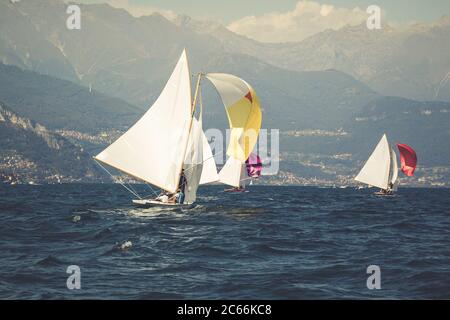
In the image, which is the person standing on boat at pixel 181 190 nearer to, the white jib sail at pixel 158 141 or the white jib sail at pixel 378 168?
the white jib sail at pixel 158 141

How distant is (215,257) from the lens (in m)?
39.1

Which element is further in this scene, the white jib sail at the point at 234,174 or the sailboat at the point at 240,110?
the white jib sail at the point at 234,174

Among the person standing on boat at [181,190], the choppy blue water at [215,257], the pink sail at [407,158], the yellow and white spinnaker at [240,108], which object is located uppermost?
the yellow and white spinnaker at [240,108]

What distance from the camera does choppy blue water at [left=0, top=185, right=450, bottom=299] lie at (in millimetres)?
29734

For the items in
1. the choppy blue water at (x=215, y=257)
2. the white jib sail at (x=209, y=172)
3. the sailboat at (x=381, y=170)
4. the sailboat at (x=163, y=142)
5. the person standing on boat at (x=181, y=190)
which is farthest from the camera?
the sailboat at (x=381, y=170)

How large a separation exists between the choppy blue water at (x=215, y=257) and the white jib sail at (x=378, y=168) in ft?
251

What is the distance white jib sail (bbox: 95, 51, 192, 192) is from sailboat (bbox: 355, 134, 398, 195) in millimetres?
81163

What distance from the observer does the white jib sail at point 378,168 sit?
13875 cm

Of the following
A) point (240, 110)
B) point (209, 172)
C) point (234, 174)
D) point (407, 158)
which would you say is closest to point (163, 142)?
point (240, 110)

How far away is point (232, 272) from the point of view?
33.9 m

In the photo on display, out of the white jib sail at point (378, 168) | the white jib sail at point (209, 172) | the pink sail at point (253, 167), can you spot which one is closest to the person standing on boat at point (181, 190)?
the white jib sail at point (209, 172)

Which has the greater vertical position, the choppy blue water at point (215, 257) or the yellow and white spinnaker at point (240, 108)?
the yellow and white spinnaker at point (240, 108)

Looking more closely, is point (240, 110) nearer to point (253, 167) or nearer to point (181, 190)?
point (181, 190)
